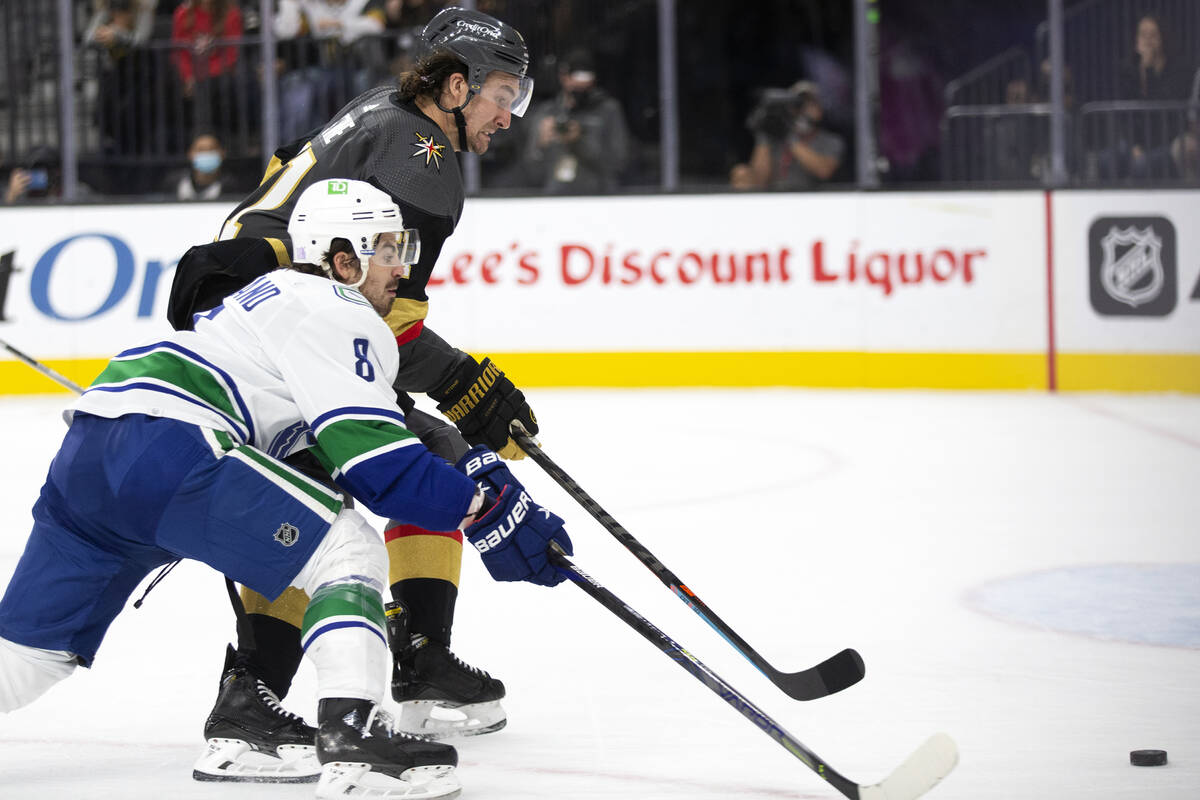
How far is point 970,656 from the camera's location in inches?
133

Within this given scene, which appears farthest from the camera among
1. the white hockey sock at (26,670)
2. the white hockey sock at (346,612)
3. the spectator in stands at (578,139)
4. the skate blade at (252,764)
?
the spectator in stands at (578,139)

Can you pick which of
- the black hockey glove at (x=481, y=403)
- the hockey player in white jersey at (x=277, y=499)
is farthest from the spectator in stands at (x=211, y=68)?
the hockey player in white jersey at (x=277, y=499)

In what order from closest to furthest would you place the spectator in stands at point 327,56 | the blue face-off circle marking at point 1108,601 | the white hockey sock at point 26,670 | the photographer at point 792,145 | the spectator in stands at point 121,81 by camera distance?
the white hockey sock at point 26,670
the blue face-off circle marking at point 1108,601
the photographer at point 792,145
the spectator in stands at point 327,56
the spectator in stands at point 121,81

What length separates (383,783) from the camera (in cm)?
240

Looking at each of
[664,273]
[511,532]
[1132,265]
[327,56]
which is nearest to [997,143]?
[1132,265]

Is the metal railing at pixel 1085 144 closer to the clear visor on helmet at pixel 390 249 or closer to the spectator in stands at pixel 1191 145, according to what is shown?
the spectator in stands at pixel 1191 145

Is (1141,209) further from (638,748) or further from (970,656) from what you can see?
(638,748)

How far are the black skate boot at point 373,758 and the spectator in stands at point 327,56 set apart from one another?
20.7ft

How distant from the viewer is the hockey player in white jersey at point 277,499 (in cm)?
236

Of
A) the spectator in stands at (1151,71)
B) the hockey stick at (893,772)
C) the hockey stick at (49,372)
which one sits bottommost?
the hockey stick at (893,772)

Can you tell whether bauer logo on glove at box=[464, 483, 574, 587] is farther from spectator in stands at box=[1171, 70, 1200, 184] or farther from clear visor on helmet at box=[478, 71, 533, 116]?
spectator in stands at box=[1171, 70, 1200, 184]

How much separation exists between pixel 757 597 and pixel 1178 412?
3578 millimetres

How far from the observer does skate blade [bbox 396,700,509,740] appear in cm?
292

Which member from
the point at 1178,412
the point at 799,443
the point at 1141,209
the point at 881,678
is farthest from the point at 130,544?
the point at 1141,209
